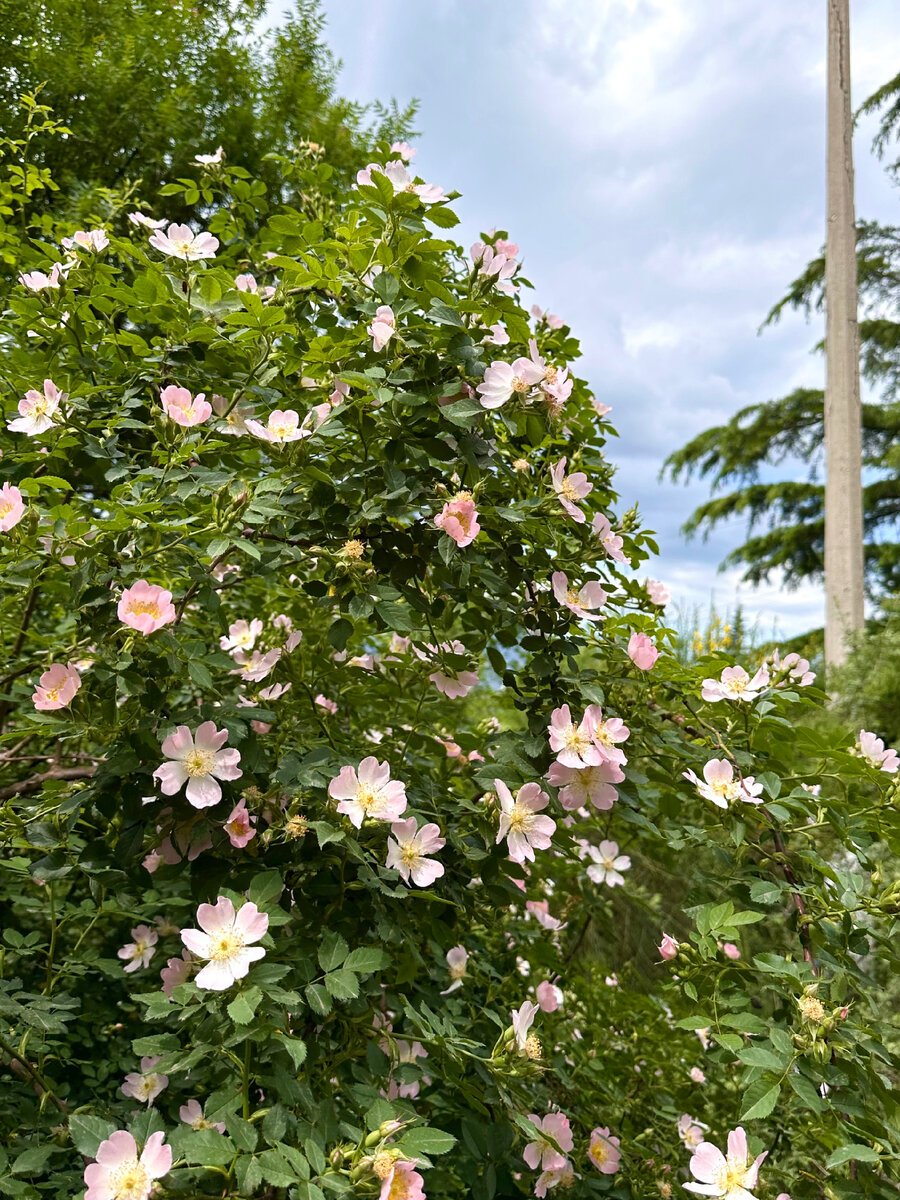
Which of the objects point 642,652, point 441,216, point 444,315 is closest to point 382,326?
point 444,315

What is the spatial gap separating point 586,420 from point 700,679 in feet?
1.40

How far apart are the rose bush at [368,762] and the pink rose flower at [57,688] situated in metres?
0.01

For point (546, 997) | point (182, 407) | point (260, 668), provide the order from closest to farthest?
point (182, 407), point (260, 668), point (546, 997)

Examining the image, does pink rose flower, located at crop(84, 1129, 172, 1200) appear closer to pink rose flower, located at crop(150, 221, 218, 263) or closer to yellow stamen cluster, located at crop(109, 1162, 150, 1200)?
yellow stamen cluster, located at crop(109, 1162, 150, 1200)

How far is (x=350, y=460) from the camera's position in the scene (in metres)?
1.06

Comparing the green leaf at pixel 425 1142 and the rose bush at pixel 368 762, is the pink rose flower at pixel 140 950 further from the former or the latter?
the green leaf at pixel 425 1142

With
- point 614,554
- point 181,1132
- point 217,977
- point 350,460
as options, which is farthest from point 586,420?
point 181,1132

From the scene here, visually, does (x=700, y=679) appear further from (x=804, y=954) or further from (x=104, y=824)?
(x=104, y=824)

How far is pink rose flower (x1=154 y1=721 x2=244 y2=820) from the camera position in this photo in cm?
86

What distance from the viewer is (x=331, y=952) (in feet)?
2.57

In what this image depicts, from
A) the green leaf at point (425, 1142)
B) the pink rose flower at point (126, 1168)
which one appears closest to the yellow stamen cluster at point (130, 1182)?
the pink rose flower at point (126, 1168)

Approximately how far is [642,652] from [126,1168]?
0.71 metres

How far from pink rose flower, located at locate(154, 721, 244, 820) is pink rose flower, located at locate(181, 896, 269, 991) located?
0.13 metres

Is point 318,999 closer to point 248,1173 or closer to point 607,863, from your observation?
point 248,1173
